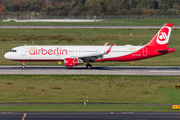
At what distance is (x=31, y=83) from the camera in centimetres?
4144

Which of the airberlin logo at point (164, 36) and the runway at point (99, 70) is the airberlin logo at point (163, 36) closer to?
the airberlin logo at point (164, 36)

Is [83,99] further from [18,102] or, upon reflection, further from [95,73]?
[95,73]

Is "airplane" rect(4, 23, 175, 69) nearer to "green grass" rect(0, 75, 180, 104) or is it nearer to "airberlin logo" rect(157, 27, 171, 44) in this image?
"airberlin logo" rect(157, 27, 171, 44)

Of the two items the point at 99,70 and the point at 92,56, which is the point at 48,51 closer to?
the point at 92,56

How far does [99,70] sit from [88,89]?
1443 cm

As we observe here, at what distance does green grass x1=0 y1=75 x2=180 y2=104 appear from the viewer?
33906 mm

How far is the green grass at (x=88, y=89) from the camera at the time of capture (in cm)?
3391

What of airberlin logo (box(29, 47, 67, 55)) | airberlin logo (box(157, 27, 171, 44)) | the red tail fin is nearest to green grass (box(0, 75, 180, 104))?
airberlin logo (box(29, 47, 67, 55))

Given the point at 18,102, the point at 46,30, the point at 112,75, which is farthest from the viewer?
the point at 46,30

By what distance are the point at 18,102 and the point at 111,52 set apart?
24677mm

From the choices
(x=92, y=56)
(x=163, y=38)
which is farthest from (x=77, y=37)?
(x=163, y=38)
